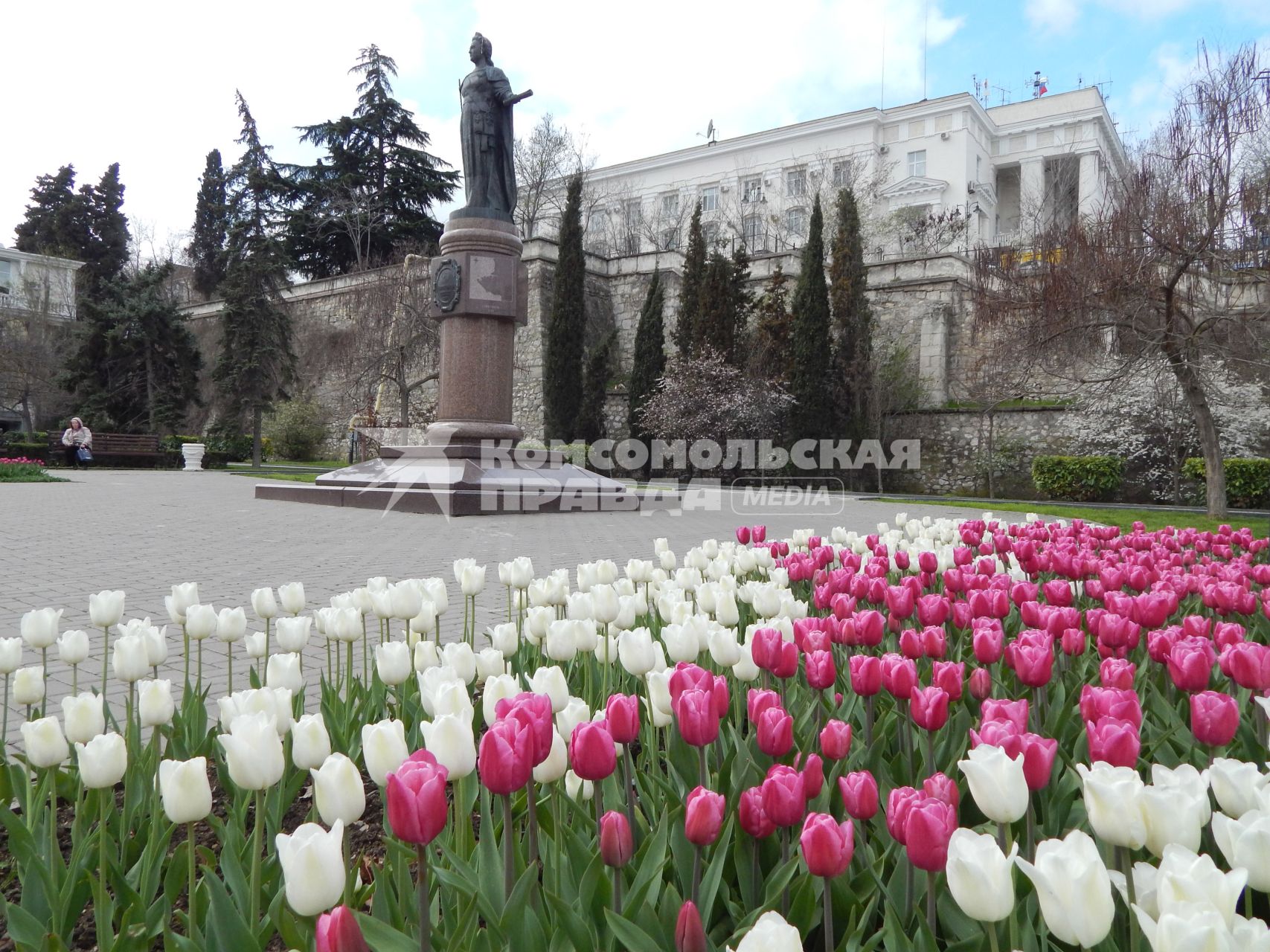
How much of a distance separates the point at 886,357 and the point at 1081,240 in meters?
13.4

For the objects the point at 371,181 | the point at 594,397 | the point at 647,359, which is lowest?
the point at 594,397

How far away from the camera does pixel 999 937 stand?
121cm

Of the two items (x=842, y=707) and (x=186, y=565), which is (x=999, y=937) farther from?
(x=186, y=565)

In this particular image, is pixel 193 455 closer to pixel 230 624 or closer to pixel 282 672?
pixel 230 624

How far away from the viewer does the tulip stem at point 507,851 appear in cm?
118

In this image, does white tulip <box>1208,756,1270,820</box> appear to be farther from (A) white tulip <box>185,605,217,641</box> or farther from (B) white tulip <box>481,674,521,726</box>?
(A) white tulip <box>185,605,217,641</box>

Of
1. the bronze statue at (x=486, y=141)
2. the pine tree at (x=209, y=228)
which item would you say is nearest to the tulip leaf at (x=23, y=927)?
the bronze statue at (x=486, y=141)

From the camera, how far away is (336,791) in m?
1.21

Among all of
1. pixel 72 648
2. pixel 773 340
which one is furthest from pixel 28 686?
pixel 773 340

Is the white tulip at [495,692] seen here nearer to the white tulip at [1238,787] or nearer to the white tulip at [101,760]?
the white tulip at [101,760]

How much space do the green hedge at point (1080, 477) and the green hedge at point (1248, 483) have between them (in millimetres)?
2294

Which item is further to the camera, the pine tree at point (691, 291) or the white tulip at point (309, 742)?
the pine tree at point (691, 291)

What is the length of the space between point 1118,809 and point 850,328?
83.8 feet

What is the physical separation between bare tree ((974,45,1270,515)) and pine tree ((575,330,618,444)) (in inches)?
668
